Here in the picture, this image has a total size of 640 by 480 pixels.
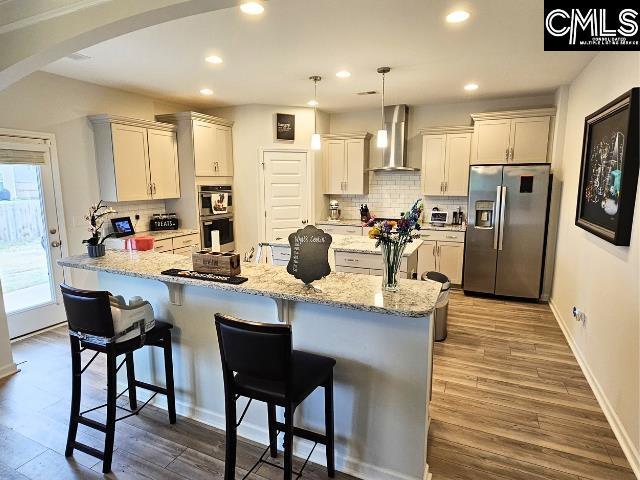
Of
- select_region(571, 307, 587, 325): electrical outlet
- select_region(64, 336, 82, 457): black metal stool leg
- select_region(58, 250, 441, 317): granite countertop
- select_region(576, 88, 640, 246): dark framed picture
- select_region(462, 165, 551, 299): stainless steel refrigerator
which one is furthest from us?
select_region(462, 165, 551, 299): stainless steel refrigerator

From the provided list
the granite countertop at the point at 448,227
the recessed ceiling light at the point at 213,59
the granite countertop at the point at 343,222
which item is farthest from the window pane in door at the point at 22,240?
the granite countertop at the point at 448,227

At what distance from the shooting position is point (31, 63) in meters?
2.34

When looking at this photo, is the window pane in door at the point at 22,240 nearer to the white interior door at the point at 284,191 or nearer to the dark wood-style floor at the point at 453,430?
the dark wood-style floor at the point at 453,430

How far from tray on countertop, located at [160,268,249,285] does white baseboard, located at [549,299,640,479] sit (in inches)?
94.8

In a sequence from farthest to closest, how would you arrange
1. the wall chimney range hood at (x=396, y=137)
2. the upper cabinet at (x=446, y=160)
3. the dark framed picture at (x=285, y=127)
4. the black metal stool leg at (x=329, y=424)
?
the wall chimney range hood at (x=396, y=137) → the dark framed picture at (x=285, y=127) → the upper cabinet at (x=446, y=160) → the black metal stool leg at (x=329, y=424)

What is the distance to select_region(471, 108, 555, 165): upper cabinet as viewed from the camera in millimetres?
4844

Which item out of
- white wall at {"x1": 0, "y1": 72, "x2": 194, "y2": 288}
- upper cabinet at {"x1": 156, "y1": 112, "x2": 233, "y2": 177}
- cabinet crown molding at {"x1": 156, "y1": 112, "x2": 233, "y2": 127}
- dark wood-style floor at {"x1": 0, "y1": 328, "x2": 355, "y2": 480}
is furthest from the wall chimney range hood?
dark wood-style floor at {"x1": 0, "y1": 328, "x2": 355, "y2": 480}

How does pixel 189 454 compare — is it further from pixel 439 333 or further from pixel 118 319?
pixel 439 333

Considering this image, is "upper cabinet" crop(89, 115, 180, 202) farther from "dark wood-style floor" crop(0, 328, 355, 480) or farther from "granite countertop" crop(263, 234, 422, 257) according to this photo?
"dark wood-style floor" crop(0, 328, 355, 480)

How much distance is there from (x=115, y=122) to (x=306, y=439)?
4.04 m

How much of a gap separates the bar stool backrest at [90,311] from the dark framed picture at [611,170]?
3.12 meters

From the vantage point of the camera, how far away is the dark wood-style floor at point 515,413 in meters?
2.12

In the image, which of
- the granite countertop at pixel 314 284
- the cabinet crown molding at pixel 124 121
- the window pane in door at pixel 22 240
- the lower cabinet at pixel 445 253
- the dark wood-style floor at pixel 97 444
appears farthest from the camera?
the lower cabinet at pixel 445 253

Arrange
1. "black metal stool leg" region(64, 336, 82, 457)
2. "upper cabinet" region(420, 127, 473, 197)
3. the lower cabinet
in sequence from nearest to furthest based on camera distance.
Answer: "black metal stool leg" region(64, 336, 82, 457)
the lower cabinet
"upper cabinet" region(420, 127, 473, 197)
